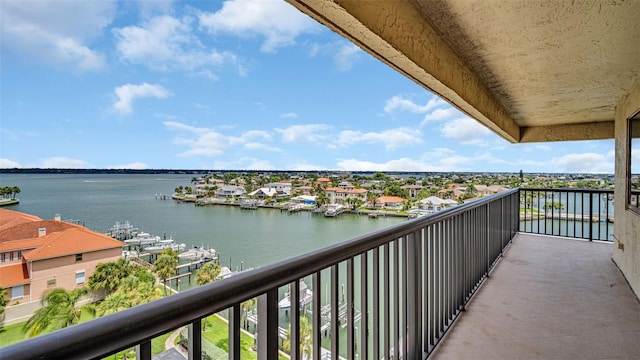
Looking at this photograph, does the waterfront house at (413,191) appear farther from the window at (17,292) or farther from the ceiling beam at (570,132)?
the window at (17,292)

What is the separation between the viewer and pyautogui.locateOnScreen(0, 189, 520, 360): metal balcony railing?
0.57 meters

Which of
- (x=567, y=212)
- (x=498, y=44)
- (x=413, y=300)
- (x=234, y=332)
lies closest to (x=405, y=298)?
(x=413, y=300)

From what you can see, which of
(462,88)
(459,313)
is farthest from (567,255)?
(462,88)

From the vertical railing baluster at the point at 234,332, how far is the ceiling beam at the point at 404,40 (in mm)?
1163

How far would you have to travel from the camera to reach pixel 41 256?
2621 mm

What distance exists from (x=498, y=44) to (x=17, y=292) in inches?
165

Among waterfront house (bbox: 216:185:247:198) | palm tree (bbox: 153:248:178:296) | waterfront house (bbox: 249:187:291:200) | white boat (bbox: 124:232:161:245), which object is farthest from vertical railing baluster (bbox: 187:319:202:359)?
waterfront house (bbox: 216:185:247:198)

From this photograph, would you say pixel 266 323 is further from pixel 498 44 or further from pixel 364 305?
pixel 498 44

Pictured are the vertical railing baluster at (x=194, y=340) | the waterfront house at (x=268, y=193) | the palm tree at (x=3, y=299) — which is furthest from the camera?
the waterfront house at (x=268, y=193)

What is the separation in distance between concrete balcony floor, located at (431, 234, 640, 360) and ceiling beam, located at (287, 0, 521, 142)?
1.88 m

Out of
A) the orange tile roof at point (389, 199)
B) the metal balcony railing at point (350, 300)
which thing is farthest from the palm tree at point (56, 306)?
the orange tile roof at point (389, 199)

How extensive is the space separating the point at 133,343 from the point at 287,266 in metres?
0.46

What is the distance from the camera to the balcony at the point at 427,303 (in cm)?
66

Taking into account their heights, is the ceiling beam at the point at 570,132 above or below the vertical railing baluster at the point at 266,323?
above
